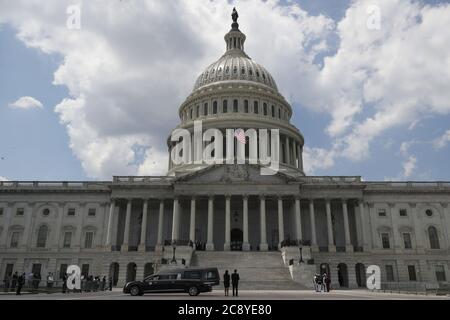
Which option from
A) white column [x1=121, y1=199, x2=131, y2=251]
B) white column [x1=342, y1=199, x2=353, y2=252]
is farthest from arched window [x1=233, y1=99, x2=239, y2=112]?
white column [x1=121, y1=199, x2=131, y2=251]

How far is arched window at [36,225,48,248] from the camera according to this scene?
6297 centimetres

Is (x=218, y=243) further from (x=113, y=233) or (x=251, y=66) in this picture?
(x=251, y=66)

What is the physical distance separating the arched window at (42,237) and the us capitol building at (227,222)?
16 centimetres

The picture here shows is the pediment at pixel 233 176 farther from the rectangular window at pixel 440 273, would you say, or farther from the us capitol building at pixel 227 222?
the rectangular window at pixel 440 273

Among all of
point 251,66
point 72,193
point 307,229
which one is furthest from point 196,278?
point 251,66

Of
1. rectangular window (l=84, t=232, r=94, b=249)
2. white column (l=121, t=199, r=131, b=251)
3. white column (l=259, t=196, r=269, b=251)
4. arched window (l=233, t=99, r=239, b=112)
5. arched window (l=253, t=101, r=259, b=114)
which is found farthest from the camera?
arched window (l=253, t=101, r=259, b=114)

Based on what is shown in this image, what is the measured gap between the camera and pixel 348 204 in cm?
6419

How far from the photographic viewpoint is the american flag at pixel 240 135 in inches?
2982

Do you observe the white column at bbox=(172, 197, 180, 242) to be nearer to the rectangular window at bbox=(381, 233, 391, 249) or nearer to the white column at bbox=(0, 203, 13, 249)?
the white column at bbox=(0, 203, 13, 249)

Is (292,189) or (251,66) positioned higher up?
(251,66)

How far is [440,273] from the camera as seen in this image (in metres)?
60.1

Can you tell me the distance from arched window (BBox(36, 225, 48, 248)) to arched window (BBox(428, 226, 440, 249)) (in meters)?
58.6
